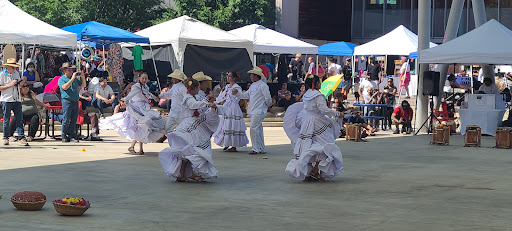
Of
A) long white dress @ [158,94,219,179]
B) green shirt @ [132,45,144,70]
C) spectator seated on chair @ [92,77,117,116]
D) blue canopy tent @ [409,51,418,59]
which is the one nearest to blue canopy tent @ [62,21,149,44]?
green shirt @ [132,45,144,70]

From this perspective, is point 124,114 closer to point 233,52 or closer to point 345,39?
point 233,52

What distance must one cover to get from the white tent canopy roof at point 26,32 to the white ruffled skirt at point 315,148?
1187 centimetres

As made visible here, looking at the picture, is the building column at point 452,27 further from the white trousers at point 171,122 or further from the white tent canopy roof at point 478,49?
the white trousers at point 171,122

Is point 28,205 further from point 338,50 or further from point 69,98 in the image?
point 338,50

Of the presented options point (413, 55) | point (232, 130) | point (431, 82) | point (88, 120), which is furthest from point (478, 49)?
point (413, 55)

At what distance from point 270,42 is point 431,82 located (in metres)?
10.7

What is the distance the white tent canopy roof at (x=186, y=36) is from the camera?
28.5 metres

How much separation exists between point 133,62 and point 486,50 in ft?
43.5

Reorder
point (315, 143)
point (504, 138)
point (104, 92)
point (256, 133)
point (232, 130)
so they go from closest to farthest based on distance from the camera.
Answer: point (315, 143) → point (256, 133) → point (232, 130) → point (504, 138) → point (104, 92)

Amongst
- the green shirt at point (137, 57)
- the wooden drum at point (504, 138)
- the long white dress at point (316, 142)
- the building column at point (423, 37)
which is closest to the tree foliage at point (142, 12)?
the green shirt at point (137, 57)

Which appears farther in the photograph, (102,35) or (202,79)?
(102,35)

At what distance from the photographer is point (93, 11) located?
41594 mm

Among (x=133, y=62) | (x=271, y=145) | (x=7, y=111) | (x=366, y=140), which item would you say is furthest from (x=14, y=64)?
(x=133, y=62)

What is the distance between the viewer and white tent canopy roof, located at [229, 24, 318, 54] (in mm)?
33125
